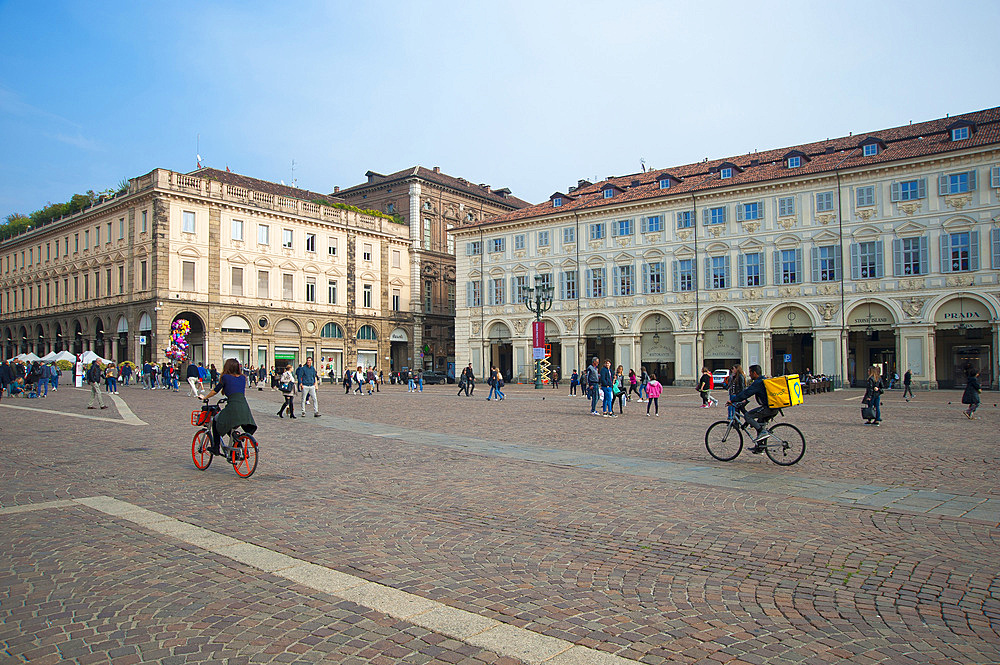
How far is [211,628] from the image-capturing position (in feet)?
14.2

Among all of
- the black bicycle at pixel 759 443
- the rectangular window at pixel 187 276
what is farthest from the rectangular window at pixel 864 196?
Answer: the rectangular window at pixel 187 276

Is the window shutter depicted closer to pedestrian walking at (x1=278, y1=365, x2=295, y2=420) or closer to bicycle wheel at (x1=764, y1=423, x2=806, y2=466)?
bicycle wheel at (x1=764, y1=423, x2=806, y2=466)

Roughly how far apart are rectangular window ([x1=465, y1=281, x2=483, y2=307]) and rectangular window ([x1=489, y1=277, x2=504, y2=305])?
1022 millimetres

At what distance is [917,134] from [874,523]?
44885mm

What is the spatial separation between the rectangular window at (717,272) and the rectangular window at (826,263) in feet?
17.4

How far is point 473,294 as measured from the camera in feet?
191

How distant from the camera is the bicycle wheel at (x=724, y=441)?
11508 millimetres

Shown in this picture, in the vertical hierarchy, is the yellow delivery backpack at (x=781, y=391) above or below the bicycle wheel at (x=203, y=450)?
above

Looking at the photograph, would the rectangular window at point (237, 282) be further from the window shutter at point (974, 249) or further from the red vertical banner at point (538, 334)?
the window shutter at point (974, 249)

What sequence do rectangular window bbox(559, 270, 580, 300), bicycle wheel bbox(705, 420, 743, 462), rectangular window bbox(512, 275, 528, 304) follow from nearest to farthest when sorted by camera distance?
bicycle wheel bbox(705, 420, 743, 462) < rectangular window bbox(559, 270, 580, 300) < rectangular window bbox(512, 275, 528, 304)

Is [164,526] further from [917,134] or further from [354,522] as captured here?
[917,134]

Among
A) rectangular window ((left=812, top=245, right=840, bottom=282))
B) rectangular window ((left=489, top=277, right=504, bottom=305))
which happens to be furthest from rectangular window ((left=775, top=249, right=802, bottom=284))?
rectangular window ((left=489, top=277, right=504, bottom=305))

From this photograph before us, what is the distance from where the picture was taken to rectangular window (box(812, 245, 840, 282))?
43.5 metres

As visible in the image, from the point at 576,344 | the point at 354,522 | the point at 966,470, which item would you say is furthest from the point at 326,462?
the point at 576,344
